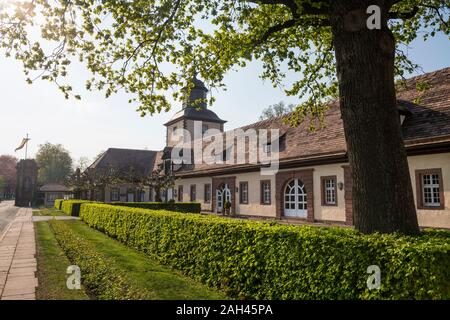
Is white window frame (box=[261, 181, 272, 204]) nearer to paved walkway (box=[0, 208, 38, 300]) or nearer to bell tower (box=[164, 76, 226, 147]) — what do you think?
paved walkway (box=[0, 208, 38, 300])

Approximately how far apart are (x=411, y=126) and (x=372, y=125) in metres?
11.2

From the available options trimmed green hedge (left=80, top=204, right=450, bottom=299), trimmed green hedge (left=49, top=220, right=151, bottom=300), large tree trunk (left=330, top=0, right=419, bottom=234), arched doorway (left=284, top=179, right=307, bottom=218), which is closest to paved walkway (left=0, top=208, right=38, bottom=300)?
trimmed green hedge (left=49, top=220, right=151, bottom=300)

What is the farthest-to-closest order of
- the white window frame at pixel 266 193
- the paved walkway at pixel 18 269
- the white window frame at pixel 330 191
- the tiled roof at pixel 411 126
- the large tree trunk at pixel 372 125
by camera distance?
the white window frame at pixel 266 193 → the white window frame at pixel 330 191 → the tiled roof at pixel 411 126 → the paved walkway at pixel 18 269 → the large tree trunk at pixel 372 125

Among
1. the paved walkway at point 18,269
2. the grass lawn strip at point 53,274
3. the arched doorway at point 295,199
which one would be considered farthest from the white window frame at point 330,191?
the paved walkway at point 18,269

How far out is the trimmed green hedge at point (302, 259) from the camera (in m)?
3.75

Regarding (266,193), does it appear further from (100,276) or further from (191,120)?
(191,120)

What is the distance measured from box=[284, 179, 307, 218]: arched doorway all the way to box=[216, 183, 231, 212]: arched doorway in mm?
6213

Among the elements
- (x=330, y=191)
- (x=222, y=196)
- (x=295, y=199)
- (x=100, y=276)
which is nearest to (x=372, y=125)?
(x=100, y=276)

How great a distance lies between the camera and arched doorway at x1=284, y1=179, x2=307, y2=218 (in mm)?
19484

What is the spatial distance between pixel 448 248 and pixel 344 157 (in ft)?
42.2

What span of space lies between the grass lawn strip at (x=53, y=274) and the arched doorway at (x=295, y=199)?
12.9 metres

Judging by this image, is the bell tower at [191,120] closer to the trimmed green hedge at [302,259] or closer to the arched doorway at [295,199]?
the arched doorway at [295,199]

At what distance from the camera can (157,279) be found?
280 inches
